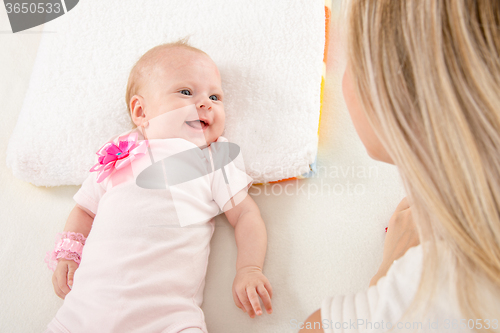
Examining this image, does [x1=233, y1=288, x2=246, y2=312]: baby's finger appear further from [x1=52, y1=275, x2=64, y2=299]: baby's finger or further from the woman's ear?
the woman's ear

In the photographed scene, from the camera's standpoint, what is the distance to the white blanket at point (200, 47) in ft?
3.29

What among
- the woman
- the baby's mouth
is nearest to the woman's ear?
the baby's mouth

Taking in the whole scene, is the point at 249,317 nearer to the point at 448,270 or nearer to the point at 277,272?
the point at 277,272

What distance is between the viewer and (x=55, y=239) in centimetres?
96

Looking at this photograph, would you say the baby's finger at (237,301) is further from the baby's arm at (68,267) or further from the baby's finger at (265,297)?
the baby's arm at (68,267)

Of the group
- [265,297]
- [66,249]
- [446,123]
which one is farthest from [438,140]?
[66,249]

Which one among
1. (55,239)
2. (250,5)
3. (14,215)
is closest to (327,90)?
(250,5)

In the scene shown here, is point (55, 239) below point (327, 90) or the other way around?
below

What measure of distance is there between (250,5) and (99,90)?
0.54 meters

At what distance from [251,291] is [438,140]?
490 mm

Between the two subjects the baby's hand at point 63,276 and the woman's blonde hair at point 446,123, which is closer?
the woman's blonde hair at point 446,123

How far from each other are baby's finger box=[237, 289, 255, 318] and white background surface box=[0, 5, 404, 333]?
3cm

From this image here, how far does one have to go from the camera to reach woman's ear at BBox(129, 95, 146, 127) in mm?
1001

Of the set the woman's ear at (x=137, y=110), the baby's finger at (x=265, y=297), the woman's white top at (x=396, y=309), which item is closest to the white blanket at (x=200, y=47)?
the woman's ear at (x=137, y=110)
